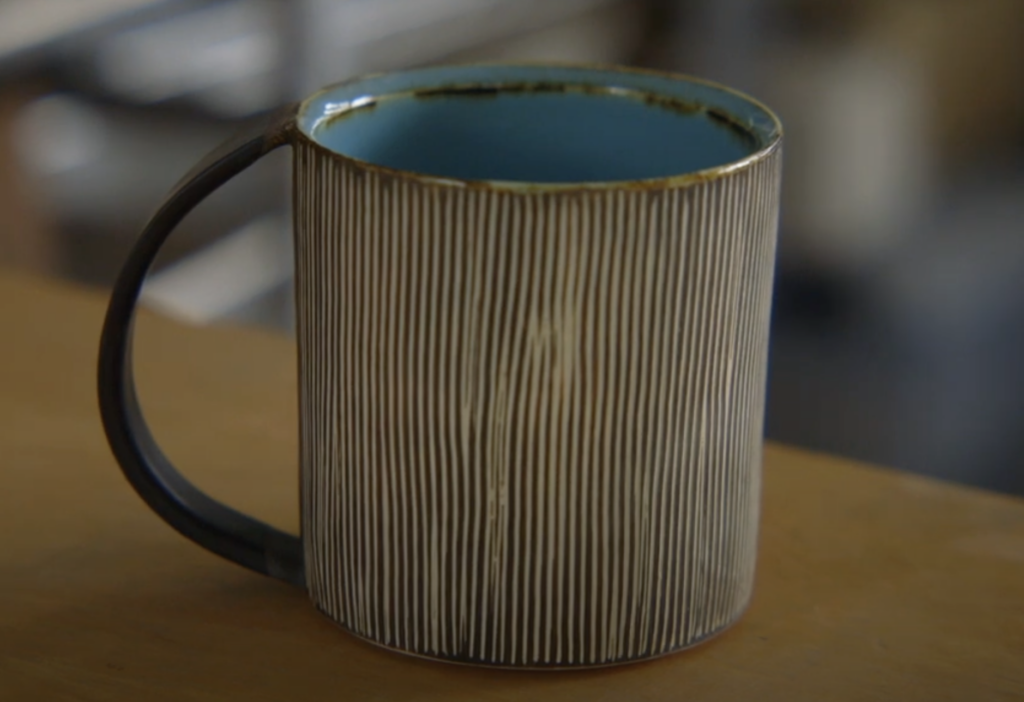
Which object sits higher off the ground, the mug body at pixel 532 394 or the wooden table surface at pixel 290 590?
the mug body at pixel 532 394

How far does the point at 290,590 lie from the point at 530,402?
0.44 feet

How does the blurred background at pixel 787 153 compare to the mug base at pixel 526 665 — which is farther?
the blurred background at pixel 787 153

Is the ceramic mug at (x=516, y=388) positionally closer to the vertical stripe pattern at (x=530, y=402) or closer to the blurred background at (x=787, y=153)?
the vertical stripe pattern at (x=530, y=402)

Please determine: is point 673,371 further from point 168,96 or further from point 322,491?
point 168,96

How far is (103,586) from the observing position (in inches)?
17.1

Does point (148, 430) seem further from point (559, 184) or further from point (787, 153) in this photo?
point (787, 153)

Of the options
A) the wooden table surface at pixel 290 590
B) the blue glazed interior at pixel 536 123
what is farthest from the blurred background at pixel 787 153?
the blue glazed interior at pixel 536 123

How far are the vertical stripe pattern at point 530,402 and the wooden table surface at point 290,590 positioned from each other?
0.02m

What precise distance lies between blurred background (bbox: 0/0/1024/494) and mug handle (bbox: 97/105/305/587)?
2.98 ft

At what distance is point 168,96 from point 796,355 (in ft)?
2.71

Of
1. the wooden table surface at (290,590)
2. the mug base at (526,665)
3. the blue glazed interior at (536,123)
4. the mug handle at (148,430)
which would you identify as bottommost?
the wooden table surface at (290,590)

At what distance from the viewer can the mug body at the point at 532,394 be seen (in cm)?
33

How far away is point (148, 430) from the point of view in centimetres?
41

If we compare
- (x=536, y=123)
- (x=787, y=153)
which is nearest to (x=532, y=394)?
(x=536, y=123)
